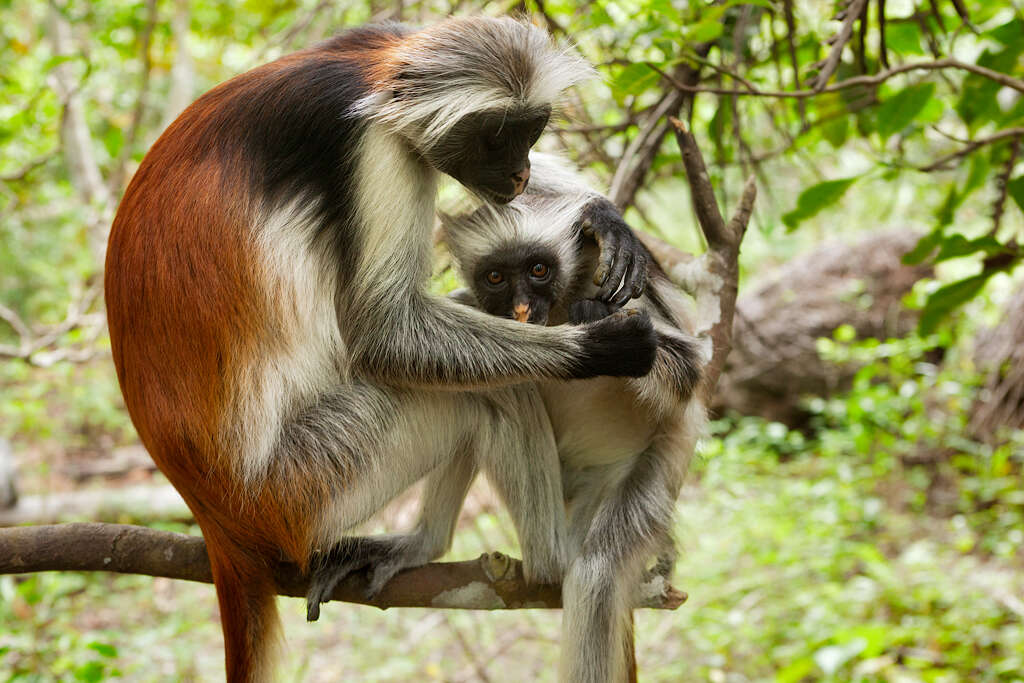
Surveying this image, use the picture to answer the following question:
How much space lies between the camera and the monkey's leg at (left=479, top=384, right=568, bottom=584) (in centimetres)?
323

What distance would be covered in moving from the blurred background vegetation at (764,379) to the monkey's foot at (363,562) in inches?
20.2

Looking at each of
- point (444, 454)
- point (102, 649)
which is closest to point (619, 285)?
point (444, 454)

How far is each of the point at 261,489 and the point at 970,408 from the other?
6388 mm

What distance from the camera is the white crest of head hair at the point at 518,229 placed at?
3.50 metres

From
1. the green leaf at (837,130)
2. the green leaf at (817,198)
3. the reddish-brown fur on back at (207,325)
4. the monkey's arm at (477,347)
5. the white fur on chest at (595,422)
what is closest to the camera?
the reddish-brown fur on back at (207,325)

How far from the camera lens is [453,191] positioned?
4266 millimetres

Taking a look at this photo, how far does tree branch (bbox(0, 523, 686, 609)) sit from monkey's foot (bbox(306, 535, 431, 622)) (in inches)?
1.5

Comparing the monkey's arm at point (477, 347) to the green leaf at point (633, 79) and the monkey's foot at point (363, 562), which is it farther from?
the green leaf at point (633, 79)

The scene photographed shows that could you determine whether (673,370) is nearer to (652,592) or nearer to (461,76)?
(652,592)

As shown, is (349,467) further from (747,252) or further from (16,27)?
(16,27)

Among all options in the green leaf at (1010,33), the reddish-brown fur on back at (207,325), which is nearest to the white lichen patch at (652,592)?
the reddish-brown fur on back at (207,325)

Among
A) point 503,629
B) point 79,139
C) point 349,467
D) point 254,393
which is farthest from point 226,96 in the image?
point 79,139

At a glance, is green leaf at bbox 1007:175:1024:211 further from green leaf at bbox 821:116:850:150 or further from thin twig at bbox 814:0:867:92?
green leaf at bbox 821:116:850:150

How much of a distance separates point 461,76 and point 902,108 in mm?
1906
